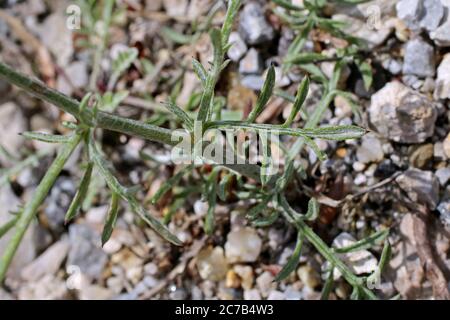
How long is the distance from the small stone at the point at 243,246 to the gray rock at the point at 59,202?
104 cm

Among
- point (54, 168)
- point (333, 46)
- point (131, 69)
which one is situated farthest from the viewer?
point (131, 69)

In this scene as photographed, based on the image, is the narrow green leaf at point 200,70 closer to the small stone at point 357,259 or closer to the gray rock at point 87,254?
the small stone at point 357,259

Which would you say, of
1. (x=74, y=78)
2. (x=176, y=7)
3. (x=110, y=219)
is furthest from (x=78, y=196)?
(x=176, y=7)

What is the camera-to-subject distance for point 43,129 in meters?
3.71

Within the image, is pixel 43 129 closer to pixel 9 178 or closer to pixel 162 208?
pixel 9 178

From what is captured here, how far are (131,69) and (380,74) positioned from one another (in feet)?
5.06

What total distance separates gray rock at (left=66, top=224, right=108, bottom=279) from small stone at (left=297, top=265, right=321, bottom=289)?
1.11 metres

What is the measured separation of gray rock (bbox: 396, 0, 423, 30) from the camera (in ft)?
9.49

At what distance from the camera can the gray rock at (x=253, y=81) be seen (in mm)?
3277

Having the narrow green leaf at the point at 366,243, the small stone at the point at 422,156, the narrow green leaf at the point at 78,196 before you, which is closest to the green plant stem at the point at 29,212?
the narrow green leaf at the point at 78,196

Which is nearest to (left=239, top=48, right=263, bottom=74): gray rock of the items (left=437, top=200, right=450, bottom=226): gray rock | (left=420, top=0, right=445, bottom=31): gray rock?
(left=420, top=0, right=445, bottom=31): gray rock

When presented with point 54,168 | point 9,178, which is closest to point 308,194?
point 54,168

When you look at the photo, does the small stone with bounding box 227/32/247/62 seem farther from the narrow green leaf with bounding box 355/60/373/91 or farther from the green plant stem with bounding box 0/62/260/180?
the green plant stem with bounding box 0/62/260/180
